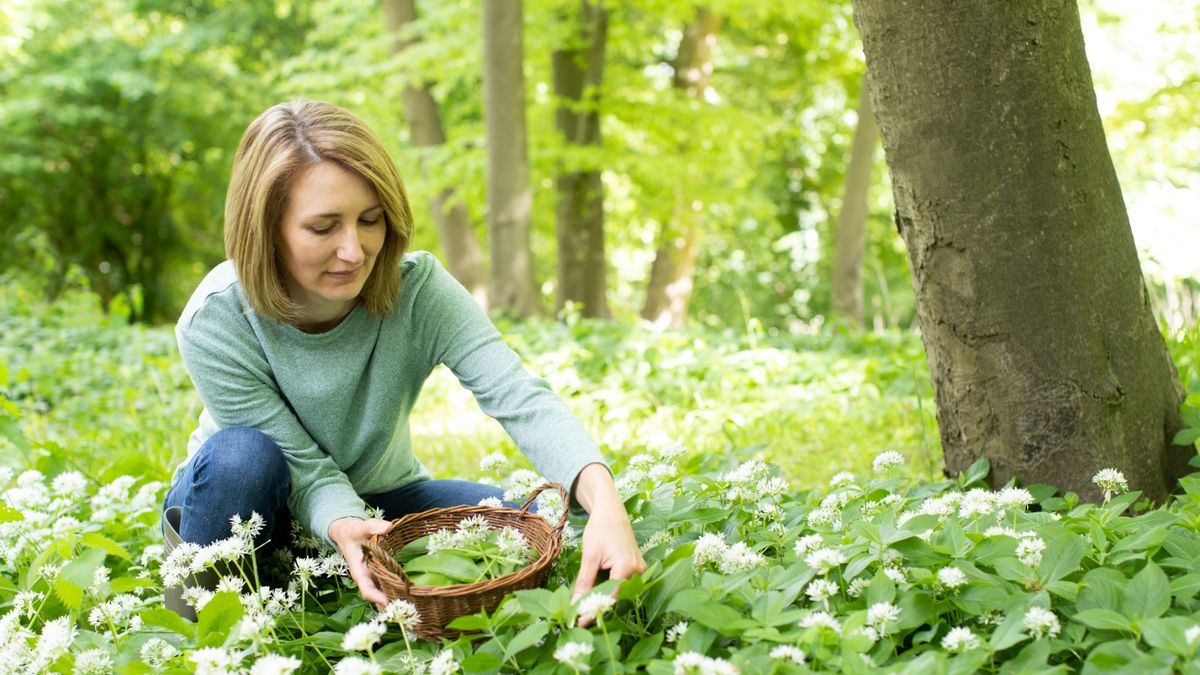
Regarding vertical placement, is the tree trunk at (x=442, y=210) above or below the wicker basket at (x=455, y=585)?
above

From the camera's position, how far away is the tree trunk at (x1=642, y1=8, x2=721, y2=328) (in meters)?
11.9

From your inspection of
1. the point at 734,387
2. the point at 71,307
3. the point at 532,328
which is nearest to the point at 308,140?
the point at 734,387

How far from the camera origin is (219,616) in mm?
1861

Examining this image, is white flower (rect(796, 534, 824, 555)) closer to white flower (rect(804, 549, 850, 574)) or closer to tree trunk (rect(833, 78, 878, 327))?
white flower (rect(804, 549, 850, 574))

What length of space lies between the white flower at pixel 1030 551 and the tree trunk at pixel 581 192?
27.0 feet

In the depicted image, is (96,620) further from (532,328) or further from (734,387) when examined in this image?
(532,328)

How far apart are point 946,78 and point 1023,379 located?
771mm

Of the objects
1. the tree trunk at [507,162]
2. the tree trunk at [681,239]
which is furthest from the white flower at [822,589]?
the tree trunk at [681,239]

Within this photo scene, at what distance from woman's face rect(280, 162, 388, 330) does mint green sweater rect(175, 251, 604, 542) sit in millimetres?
174

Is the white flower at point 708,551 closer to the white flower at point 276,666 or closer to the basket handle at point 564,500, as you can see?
the basket handle at point 564,500

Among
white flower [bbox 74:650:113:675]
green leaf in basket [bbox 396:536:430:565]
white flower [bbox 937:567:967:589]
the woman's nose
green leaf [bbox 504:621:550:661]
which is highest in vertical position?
the woman's nose

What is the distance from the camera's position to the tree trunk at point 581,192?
32.4 feet

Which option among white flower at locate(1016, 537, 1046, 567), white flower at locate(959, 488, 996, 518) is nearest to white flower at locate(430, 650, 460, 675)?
white flower at locate(1016, 537, 1046, 567)

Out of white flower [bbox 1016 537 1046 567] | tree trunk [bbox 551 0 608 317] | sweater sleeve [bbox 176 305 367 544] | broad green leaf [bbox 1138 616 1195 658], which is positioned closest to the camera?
broad green leaf [bbox 1138 616 1195 658]
